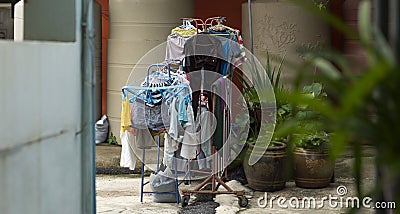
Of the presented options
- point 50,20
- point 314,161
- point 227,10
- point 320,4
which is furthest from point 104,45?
point 50,20

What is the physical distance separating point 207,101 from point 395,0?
4700 mm

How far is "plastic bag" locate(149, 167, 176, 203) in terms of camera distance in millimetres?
5676

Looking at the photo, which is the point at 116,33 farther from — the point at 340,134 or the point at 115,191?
the point at 340,134

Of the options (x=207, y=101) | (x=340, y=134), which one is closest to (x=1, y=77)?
(x=340, y=134)

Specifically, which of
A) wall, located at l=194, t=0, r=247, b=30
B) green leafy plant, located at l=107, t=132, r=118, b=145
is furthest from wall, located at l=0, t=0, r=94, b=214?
wall, located at l=194, t=0, r=247, b=30

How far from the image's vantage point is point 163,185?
5672mm

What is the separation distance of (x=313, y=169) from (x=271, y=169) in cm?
37

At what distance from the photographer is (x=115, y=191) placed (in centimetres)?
609

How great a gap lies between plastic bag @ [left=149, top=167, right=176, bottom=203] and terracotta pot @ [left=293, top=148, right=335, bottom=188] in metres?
1.11

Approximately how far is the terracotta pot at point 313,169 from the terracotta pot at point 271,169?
0.18m

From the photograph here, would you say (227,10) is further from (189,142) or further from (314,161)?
(189,142)

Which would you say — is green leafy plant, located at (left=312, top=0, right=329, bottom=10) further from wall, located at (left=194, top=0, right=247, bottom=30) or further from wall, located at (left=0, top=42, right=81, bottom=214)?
wall, located at (left=0, top=42, right=81, bottom=214)

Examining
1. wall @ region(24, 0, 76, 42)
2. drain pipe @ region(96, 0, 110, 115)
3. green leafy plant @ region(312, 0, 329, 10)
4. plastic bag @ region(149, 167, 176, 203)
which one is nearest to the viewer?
wall @ region(24, 0, 76, 42)

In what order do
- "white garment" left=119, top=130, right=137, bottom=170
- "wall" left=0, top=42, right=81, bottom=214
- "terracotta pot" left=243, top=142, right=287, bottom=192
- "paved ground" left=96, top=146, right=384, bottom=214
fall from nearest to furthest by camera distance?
1. "wall" left=0, top=42, right=81, bottom=214
2. "paved ground" left=96, top=146, right=384, bottom=214
3. "white garment" left=119, top=130, right=137, bottom=170
4. "terracotta pot" left=243, top=142, right=287, bottom=192
